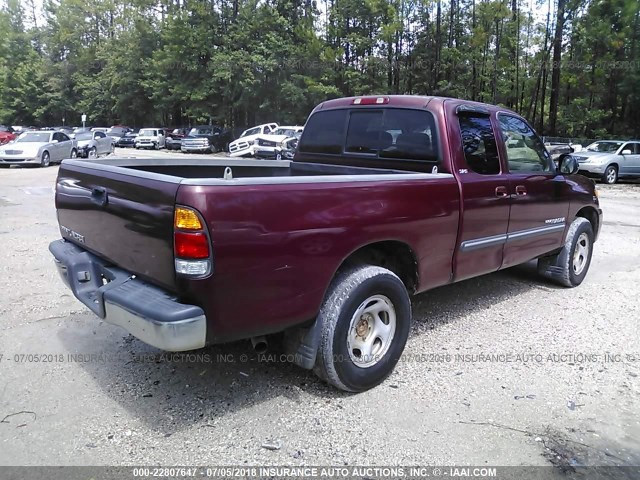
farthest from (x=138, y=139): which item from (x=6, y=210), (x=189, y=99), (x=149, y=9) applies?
(x=6, y=210)

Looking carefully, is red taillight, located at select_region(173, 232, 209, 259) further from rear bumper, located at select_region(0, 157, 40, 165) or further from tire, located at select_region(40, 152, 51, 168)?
tire, located at select_region(40, 152, 51, 168)

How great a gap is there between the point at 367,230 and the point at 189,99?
39.1m

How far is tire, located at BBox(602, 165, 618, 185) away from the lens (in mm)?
19734

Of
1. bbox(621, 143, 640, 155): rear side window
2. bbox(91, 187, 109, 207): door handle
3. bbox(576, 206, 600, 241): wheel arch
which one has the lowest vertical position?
bbox(576, 206, 600, 241): wheel arch

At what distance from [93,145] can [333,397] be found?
2589cm

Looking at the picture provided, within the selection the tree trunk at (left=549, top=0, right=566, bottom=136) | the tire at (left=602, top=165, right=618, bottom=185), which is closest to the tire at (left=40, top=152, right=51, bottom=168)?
the tire at (left=602, top=165, right=618, bottom=185)

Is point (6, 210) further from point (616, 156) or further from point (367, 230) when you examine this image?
point (616, 156)

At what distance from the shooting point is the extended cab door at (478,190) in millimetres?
4012

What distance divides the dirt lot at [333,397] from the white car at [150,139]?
3617cm

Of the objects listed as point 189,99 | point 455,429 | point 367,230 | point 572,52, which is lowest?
point 455,429

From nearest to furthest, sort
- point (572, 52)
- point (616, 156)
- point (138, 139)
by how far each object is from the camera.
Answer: point (616, 156), point (572, 52), point (138, 139)

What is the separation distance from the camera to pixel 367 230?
3248 mm

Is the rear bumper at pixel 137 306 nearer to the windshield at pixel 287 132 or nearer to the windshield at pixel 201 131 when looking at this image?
the windshield at pixel 287 132

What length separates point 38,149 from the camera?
21.3 meters
